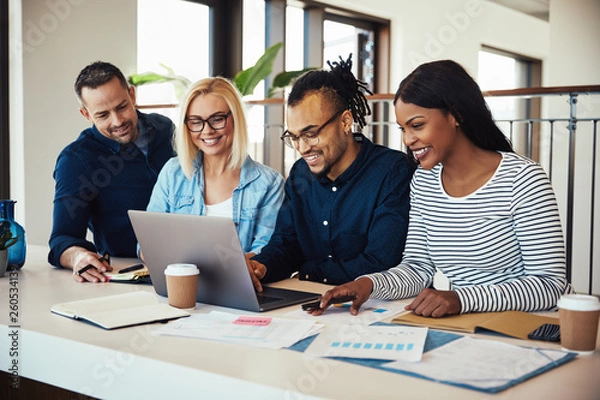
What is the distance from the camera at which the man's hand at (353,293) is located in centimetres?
134

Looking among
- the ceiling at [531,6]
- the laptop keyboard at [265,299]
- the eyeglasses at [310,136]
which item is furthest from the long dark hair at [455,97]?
the ceiling at [531,6]

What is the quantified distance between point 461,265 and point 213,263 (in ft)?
2.02

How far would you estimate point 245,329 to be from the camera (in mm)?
1221

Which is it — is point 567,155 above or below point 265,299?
above

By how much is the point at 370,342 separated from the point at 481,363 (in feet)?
0.66

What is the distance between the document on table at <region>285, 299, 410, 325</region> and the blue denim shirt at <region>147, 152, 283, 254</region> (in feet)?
2.07

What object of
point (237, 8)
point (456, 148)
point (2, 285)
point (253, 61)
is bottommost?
point (2, 285)

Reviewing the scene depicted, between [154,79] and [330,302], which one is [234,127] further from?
[154,79]

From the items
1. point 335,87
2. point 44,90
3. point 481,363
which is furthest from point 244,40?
point 481,363

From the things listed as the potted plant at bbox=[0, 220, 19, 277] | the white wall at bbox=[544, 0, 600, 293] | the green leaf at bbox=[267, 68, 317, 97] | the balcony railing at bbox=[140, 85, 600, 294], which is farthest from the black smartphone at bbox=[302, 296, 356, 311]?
the white wall at bbox=[544, 0, 600, 293]

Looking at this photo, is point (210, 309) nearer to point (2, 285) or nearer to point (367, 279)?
point (367, 279)

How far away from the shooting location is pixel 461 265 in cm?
160

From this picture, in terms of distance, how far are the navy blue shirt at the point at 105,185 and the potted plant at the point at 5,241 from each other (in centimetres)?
21

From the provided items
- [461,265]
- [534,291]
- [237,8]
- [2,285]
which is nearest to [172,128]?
[2,285]
